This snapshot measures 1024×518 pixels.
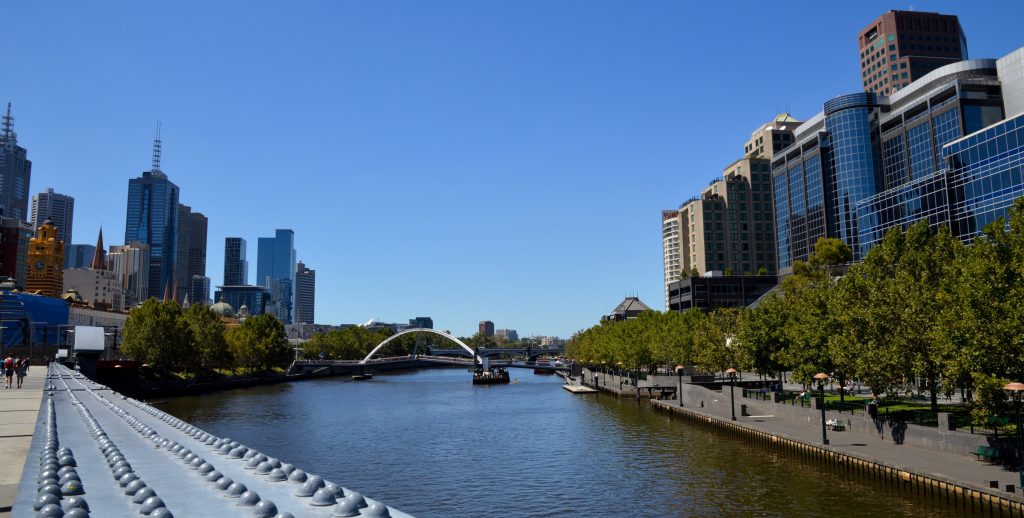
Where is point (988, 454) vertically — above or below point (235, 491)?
below

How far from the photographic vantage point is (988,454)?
31.0 metres

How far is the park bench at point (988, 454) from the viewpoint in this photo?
30656mm

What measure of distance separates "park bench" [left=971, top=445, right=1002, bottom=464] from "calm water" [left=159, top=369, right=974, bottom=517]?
4.35 meters

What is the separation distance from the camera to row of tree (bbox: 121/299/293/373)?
11294cm

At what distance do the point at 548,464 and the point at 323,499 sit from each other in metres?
38.1

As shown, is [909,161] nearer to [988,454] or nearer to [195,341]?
[988,454]

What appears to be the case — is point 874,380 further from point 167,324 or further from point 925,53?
point 925,53

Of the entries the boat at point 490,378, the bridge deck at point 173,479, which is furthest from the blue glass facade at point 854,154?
the bridge deck at point 173,479

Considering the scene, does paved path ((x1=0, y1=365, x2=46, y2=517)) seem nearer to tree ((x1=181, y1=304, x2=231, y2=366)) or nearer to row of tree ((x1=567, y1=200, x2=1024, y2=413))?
row of tree ((x1=567, y1=200, x2=1024, y2=413))

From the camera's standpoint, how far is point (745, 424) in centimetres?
5250

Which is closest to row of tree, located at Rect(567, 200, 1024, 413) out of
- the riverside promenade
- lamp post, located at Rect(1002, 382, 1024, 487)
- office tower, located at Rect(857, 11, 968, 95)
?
lamp post, located at Rect(1002, 382, 1024, 487)

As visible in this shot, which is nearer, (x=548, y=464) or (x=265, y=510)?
(x=265, y=510)

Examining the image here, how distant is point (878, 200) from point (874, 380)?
309ft

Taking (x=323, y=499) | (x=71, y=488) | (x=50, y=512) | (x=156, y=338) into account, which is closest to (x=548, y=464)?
(x=323, y=499)
